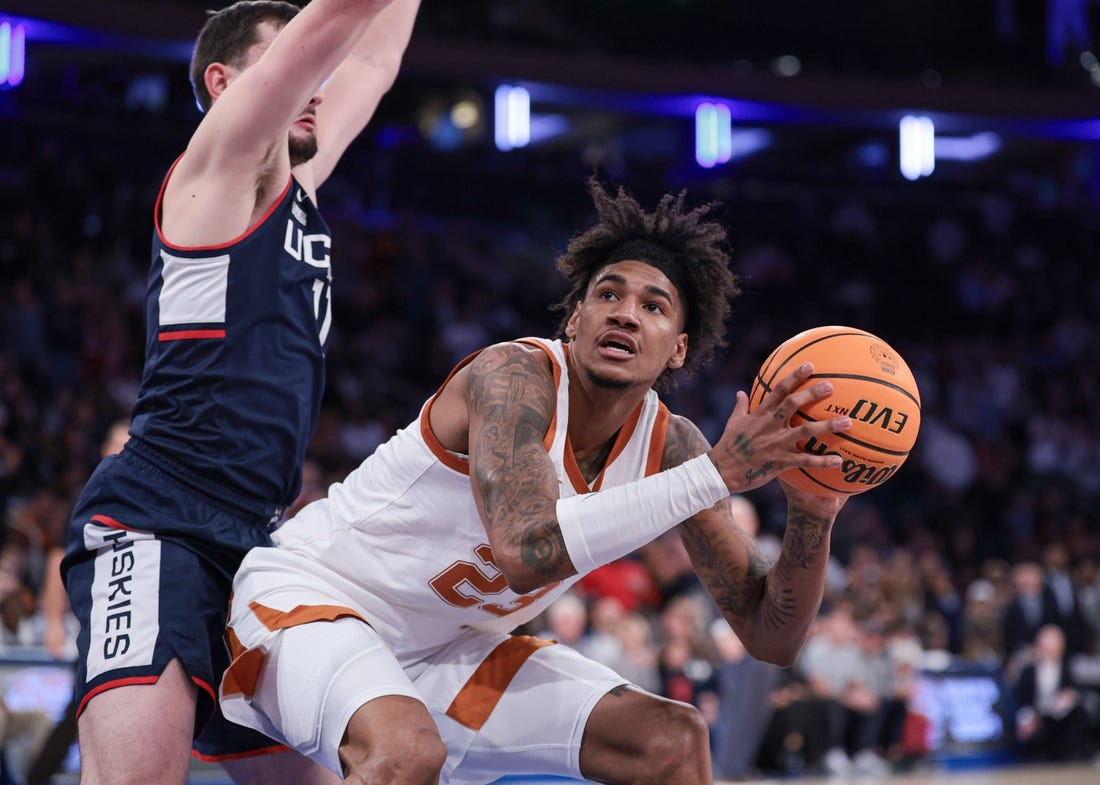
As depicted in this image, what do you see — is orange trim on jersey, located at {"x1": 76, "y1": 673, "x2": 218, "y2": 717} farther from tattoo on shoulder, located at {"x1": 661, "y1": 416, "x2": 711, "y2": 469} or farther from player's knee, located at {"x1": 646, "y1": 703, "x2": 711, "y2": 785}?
tattoo on shoulder, located at {"x1": 661, "y1": 416, "x2": 711, "y2": 469}

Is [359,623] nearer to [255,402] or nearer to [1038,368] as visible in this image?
[255,402]

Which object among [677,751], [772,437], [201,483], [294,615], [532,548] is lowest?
[677,751]

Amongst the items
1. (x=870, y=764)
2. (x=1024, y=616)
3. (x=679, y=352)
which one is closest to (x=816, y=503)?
(x=679, y=352)

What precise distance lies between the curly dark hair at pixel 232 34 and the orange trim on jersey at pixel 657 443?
1.59 metres

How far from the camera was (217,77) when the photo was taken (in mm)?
3809

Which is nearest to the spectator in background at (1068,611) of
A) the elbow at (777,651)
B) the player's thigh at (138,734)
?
the elbow at (777,651)

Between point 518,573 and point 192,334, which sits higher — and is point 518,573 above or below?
below

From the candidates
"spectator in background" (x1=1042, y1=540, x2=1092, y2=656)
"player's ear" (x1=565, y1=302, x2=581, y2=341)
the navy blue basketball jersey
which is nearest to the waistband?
the navy blue basketball jersey

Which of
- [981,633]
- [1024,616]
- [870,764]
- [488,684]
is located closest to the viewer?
[488,684]

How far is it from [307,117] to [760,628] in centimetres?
199

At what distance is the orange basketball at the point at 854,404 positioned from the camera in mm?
3318

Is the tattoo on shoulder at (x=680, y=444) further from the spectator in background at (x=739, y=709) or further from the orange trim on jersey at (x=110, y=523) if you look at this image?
the spectator in background at (x=739, y=709)

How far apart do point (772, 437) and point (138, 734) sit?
1.71m

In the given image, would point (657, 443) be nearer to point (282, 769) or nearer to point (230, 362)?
point (230, 362)
